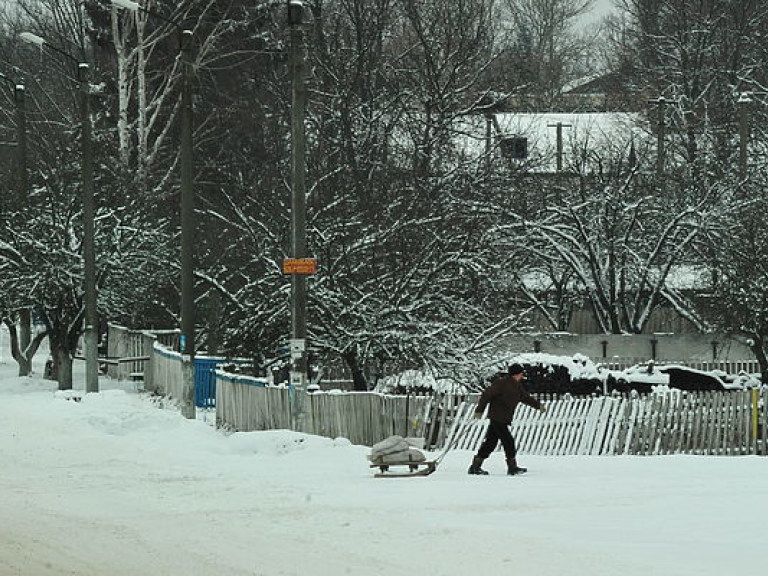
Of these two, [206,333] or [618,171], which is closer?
[206,333]

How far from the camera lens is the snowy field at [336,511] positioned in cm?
1230

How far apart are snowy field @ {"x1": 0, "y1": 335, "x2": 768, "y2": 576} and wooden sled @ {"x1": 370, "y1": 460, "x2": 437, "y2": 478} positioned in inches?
8.7

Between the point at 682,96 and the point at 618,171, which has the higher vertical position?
the point at 682,96

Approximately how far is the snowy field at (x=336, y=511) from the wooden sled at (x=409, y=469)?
0.73ft

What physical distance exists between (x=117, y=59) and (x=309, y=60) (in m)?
7.47

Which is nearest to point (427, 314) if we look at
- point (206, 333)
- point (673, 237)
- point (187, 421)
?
point (187, 421)

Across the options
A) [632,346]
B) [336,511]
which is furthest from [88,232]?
[336,511]

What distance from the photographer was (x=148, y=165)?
4631 cm

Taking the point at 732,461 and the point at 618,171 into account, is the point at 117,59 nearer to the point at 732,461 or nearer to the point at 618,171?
the point at 618,171

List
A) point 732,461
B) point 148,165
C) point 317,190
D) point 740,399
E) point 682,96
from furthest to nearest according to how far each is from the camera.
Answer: point 682,96, point 148,165, point 317,190, point 740,399, point 732,461

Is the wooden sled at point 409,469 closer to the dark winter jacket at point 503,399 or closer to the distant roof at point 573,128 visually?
the dark winter jacket at point 503,399

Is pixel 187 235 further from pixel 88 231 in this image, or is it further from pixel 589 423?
pixel 589 423

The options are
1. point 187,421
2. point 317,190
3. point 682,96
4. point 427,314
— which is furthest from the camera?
point 682,96

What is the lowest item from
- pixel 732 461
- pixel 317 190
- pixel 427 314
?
pixel 732 461
